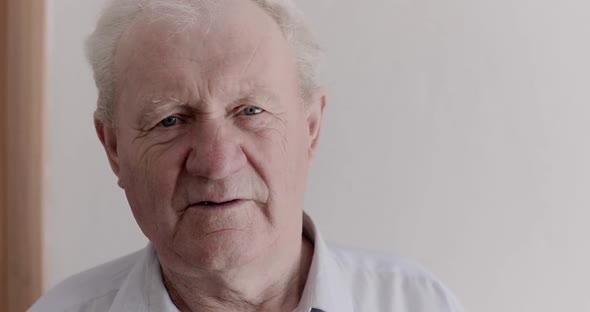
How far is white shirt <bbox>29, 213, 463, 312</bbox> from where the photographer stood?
4.26 ft

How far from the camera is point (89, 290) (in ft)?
4.54

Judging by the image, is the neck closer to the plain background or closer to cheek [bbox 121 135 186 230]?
cheek [bbox 121 135 186 230]

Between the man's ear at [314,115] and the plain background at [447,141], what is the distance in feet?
1.14

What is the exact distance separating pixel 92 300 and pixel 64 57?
590mm

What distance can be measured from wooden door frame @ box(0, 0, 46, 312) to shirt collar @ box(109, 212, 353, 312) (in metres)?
0.48

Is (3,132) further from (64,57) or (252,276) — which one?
(252,276)

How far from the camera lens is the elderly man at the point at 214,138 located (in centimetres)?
113

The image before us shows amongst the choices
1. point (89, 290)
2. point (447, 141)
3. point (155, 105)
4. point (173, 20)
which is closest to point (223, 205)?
point (155, 105)

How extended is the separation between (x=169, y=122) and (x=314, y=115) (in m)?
0.26

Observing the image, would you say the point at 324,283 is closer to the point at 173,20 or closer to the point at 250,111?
the point at 250,111

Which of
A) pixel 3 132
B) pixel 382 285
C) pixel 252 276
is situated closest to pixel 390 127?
pixel 382 285

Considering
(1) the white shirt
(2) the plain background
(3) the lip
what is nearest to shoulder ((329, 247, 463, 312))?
(1) the white shirt

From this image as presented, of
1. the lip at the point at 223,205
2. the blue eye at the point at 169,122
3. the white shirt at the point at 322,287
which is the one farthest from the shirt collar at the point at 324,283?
the blue eye at the point at 169,122

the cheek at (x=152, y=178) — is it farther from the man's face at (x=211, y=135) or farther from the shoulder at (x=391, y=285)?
the shoulder at (x=391, y=285)
